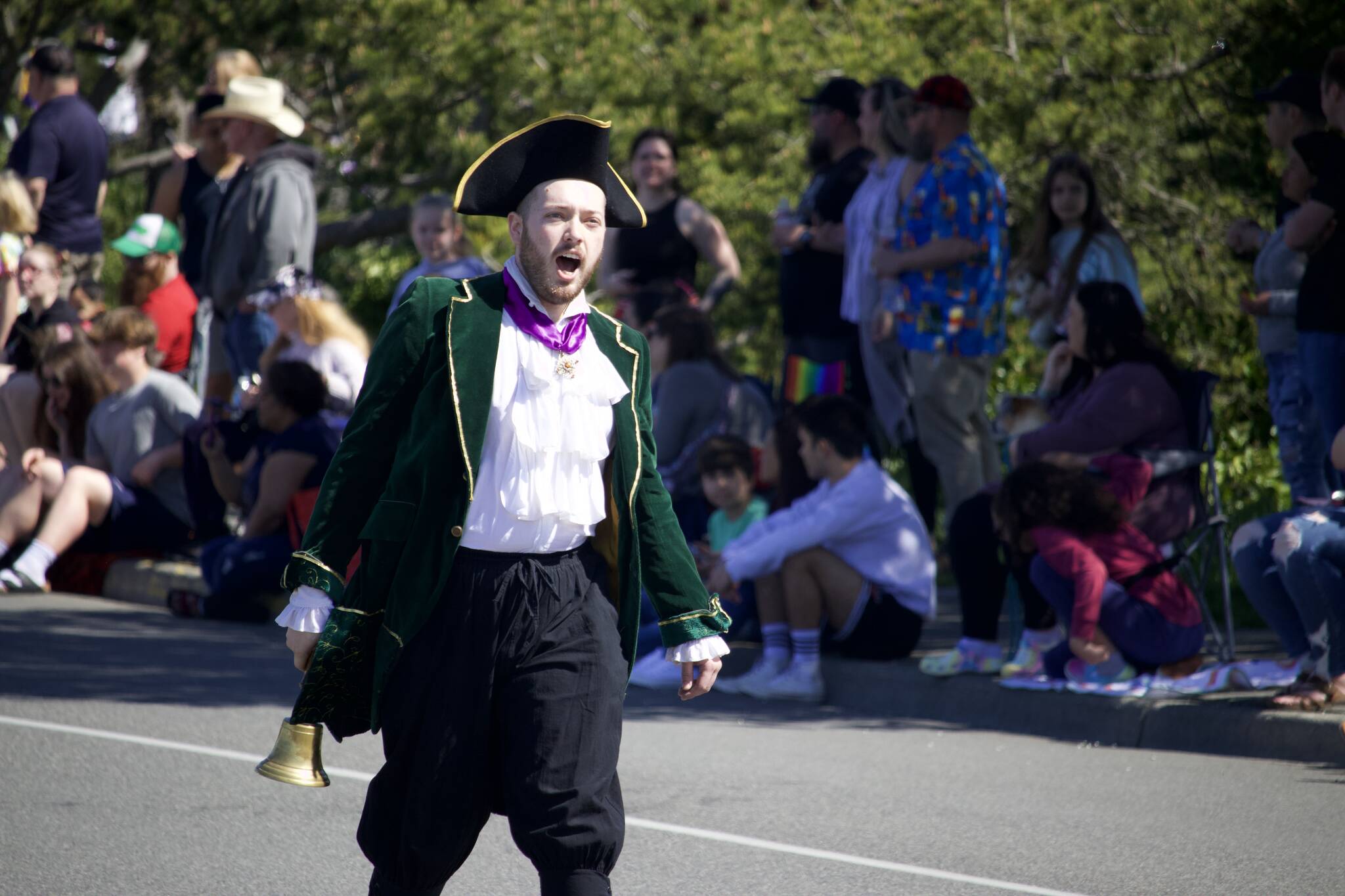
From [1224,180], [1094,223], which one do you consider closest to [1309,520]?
[1094,223]

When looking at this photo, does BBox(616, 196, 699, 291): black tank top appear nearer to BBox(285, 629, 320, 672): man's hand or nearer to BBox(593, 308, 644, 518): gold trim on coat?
BBox(593, 308, 644, 518): gold trim on coat

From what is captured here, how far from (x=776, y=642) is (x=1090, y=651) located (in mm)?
1483

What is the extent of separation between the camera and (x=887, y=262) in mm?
8844

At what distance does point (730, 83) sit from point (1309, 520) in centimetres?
1030

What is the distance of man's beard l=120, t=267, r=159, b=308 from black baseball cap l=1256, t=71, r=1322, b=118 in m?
7.06

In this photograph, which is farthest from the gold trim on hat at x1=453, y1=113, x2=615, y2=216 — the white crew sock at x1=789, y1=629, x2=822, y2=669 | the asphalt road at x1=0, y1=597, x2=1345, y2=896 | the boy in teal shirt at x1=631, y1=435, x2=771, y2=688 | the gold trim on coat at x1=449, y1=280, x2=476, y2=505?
the boy in teal shirt at x1=631, y1=435, x2=771, y2=688

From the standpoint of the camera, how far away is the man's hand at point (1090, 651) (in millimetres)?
7285

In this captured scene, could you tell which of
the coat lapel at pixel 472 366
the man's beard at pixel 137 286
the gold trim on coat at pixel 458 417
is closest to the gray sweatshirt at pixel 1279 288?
the coat lapel at pixel 472 366

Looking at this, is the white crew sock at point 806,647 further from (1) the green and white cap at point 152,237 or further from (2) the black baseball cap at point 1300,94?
(1) the green and white cap at point 152,237

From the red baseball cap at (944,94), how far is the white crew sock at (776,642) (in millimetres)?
2761

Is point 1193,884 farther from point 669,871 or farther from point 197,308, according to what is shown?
point 197,308

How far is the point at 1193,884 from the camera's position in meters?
5.05

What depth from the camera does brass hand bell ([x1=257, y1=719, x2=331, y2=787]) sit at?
3.72 metres

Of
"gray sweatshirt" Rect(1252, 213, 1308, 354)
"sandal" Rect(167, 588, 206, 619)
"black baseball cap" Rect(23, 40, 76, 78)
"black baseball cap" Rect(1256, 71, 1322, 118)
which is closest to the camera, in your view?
"black baseball cap" Rect(1256, 71, 1322, 118)
